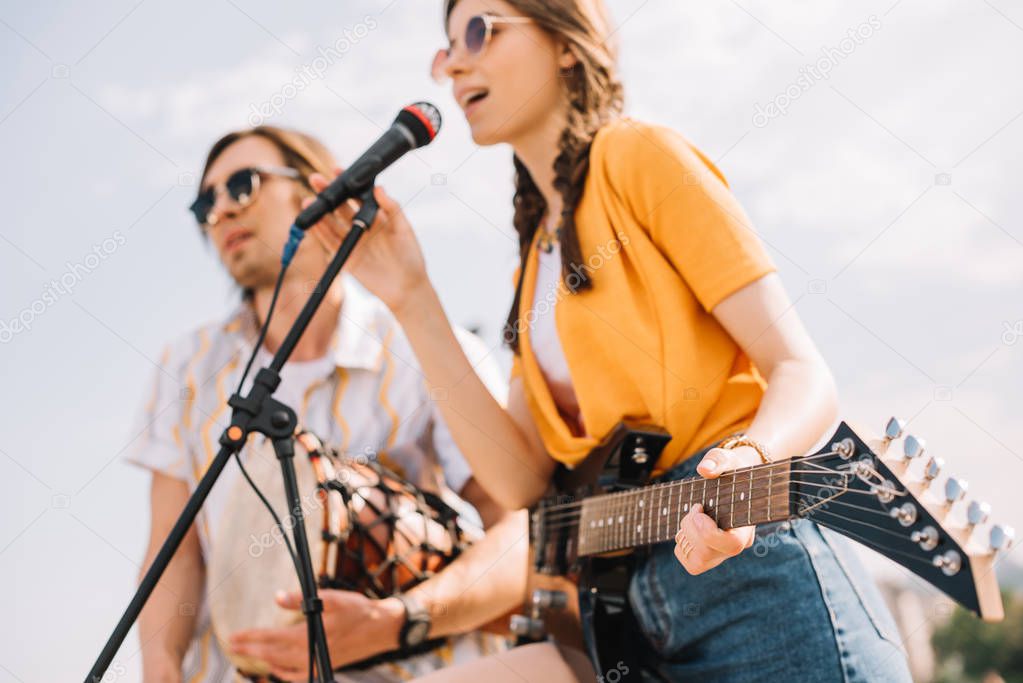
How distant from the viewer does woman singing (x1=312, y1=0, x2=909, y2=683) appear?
4.58 feet

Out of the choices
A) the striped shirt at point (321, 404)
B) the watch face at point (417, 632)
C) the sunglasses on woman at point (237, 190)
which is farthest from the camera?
the sunglasses on woman at point (237, 190)

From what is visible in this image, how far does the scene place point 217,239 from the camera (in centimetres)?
306

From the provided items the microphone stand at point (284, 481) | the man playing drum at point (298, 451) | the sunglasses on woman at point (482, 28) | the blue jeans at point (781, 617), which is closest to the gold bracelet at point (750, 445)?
the blue jeans at point (781, 617)

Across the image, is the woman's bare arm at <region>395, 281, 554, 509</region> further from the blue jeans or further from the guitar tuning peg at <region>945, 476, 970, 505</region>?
the guitar tuning peg at <region>945, 476, 970, 505</region>

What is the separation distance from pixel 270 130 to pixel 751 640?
2334 millimetres

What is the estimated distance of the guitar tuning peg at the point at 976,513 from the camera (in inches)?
38.3

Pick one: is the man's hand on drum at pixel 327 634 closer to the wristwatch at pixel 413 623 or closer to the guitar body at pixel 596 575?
the wristwatch at pixel 413 623

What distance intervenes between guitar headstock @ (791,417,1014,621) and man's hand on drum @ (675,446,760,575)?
0.10 meters

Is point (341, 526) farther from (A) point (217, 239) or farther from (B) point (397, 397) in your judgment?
(A) point (217, 239)

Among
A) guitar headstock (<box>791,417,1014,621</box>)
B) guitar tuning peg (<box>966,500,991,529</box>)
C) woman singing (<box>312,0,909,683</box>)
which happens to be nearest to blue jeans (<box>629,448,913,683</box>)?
woman singing (<box>312,0,909,683</box>)

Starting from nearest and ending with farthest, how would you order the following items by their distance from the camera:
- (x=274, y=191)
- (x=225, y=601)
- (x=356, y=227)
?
1. (x=356, y=227)
2. (x=225, y=601)
3. (x=274, y=191)

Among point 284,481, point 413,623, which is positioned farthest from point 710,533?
point 413,623

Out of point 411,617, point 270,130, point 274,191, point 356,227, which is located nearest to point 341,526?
point 411,617

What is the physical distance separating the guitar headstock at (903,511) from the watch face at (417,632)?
1.31 meters
